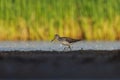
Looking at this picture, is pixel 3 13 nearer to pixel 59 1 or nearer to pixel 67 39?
pixel 59 1

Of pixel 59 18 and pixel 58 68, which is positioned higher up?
pixel 59 18

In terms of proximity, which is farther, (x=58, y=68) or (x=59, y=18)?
(x=59, y=18)

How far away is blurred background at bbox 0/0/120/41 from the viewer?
25.2 ft

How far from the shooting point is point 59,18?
780cm

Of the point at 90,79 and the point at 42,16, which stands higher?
the point at 42,16

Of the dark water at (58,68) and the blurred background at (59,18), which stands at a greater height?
the blurred background at (59,18)

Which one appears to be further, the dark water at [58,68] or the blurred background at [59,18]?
the blurred background at [59,18]

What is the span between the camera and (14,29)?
7617mm

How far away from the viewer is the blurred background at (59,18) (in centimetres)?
767

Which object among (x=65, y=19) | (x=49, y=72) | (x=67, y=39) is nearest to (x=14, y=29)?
(x=65, y=19)

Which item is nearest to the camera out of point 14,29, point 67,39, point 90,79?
point 90,79

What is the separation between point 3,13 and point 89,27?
1.41 meters

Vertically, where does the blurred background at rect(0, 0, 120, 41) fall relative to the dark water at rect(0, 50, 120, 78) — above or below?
above

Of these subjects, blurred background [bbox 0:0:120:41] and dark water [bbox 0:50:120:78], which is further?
blurred background [bbox 0:0:120:41]
